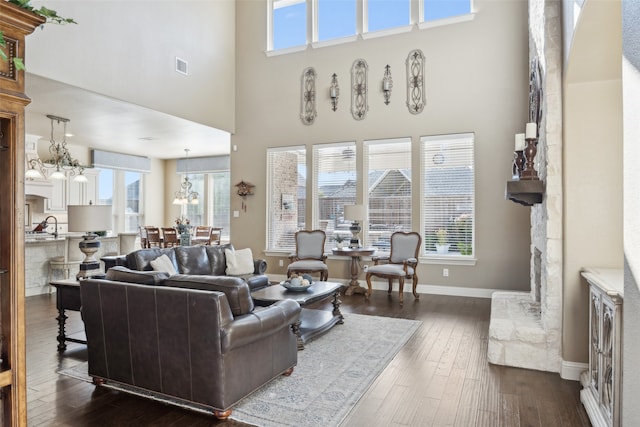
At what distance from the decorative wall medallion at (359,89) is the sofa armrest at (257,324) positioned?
4.71 m

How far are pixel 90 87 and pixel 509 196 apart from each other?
5.27 metres

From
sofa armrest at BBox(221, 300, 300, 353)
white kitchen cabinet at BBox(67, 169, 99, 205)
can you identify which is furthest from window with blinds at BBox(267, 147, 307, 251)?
white kitchen cabinet at BBox(67, 169, 99, 205)

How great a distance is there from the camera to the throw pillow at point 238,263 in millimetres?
5809

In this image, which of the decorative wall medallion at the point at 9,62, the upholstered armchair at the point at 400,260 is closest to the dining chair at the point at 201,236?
the upholstered armchair at the point at 400,260

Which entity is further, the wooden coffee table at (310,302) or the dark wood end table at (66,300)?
the wooden coffee table at (310,302)

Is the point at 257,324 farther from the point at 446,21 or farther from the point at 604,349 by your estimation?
the point at 446,21

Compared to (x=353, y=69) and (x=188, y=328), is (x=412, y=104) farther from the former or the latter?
(x=188, y=328)

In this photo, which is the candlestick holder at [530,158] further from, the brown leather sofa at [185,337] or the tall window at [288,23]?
the tall window at [288,23]

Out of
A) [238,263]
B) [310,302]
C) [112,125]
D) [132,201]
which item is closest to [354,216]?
[238,263]

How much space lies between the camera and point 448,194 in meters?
6.46

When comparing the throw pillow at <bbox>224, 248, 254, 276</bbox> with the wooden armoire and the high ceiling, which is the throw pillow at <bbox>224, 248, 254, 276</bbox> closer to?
the high ceiling

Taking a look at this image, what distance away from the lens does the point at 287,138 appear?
7617 millimetres

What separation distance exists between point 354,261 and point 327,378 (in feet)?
11.5

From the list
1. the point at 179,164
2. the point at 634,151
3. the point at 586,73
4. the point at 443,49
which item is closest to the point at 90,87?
the point at 443,49
